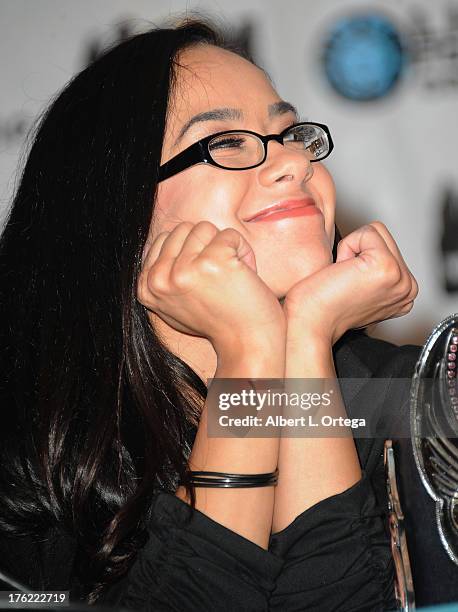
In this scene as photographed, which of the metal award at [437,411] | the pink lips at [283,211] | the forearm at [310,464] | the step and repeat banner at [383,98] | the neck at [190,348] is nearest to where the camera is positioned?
the metal award at [437,411]

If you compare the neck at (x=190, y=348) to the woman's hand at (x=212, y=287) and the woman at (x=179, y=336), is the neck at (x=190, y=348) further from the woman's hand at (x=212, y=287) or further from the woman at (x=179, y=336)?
the woman's hand at (x=212, y=287)

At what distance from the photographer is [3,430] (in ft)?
3.94

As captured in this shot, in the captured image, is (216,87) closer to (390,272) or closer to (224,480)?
(390,272)

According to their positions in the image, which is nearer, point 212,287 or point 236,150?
point 212,287

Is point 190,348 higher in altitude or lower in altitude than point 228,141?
lower

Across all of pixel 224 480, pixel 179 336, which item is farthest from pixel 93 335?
pixel 224 480

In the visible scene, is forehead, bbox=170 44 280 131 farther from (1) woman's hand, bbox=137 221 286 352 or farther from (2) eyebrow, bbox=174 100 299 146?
(1) woman's hand, bbox=137 221 286 352

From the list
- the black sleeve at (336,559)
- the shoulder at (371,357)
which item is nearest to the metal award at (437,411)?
the black sleeve at (336,559)

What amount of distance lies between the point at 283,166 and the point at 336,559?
536 millimetres

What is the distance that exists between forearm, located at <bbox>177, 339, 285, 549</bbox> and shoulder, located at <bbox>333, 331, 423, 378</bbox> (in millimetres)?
262

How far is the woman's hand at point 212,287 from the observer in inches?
40.1

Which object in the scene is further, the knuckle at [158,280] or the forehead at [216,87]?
the forehead at [216,87]

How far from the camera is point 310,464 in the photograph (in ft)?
3.36

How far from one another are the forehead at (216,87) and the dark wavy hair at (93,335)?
21mm
